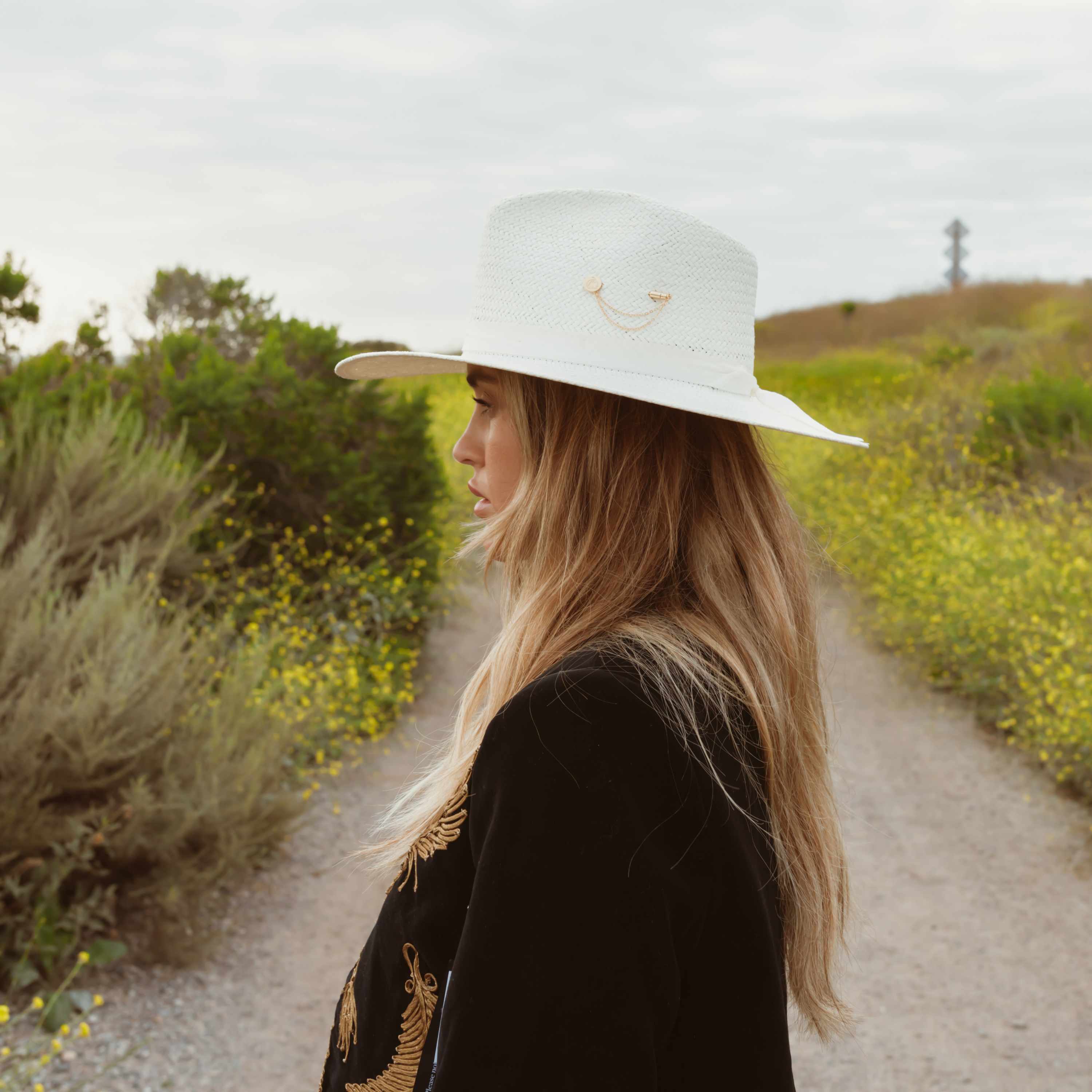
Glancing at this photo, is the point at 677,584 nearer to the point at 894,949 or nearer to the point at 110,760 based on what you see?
the point at 110,760

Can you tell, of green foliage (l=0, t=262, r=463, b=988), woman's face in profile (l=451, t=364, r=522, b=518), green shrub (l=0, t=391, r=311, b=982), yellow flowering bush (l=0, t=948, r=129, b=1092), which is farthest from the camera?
green foliage (l=0, t=262, r=463, b=988)

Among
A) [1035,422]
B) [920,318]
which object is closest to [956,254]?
[920,318]

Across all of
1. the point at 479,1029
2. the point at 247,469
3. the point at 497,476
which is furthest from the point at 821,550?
the point at 247,469

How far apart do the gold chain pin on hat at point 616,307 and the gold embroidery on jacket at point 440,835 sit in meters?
0.55

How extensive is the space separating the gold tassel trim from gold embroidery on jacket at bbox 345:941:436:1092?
4.7 inches

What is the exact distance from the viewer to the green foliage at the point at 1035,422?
972 centimetres

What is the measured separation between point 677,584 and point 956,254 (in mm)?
29953

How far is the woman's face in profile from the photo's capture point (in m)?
1.43

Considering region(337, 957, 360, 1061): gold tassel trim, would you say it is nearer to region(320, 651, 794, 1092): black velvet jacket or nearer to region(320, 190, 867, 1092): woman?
region(320, 190, 867, 1092): woman

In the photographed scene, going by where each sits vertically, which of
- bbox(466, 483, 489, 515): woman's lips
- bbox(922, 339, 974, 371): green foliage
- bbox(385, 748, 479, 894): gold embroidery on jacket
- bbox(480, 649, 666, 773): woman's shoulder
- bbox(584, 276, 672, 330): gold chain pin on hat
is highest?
bbox(922, 339, 974, 371): green foliage

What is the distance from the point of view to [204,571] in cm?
633

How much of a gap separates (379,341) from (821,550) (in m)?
10.3

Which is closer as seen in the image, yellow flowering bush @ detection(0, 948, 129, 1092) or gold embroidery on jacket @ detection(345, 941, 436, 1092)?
gold embroidery on jacket @ detection(345, 941, 436, 1092)

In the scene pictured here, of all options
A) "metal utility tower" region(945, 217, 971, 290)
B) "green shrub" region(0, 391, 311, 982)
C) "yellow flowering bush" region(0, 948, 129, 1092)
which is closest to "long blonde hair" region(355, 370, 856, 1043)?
"yellow flowering bush" region(0, 948, 129, 1092)
